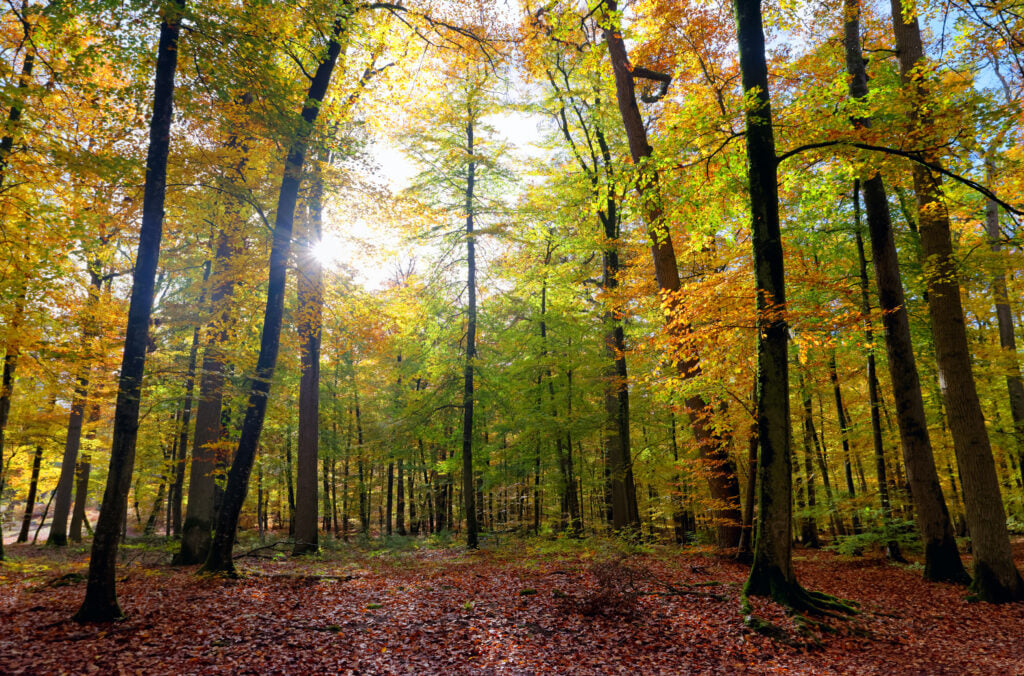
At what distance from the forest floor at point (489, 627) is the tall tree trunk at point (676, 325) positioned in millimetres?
1384

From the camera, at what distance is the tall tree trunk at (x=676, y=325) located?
31.0 feet

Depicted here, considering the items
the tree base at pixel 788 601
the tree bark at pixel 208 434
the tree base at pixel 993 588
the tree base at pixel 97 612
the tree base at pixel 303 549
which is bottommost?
the tree base at pixel 303 549

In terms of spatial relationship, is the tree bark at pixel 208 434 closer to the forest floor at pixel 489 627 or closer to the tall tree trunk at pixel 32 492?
the forest floor at pixel 489 627

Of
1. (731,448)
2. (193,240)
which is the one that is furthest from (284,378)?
(731,448)

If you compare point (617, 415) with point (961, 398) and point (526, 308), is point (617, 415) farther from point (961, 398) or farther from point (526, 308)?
point (961, 398)

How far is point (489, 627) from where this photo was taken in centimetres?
635

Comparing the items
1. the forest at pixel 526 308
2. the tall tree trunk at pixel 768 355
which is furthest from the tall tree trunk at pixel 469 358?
the tall tree trunk at pixel 768 355

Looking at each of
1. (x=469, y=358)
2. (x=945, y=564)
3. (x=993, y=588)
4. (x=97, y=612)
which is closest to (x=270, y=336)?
(x=97, y=612)

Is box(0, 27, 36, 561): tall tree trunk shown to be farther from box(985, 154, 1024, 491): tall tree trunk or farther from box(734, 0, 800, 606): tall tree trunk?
box(985, 154, 1024, 491): tall tree trunk

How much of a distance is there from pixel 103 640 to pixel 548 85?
17874 millimetres

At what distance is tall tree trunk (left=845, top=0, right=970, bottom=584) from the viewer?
8.99m

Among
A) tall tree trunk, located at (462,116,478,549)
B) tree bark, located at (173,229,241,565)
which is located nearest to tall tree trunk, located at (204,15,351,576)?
tree bark, located at (173,229,241,565)

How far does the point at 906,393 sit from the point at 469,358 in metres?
11.0

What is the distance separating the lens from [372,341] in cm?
1314
